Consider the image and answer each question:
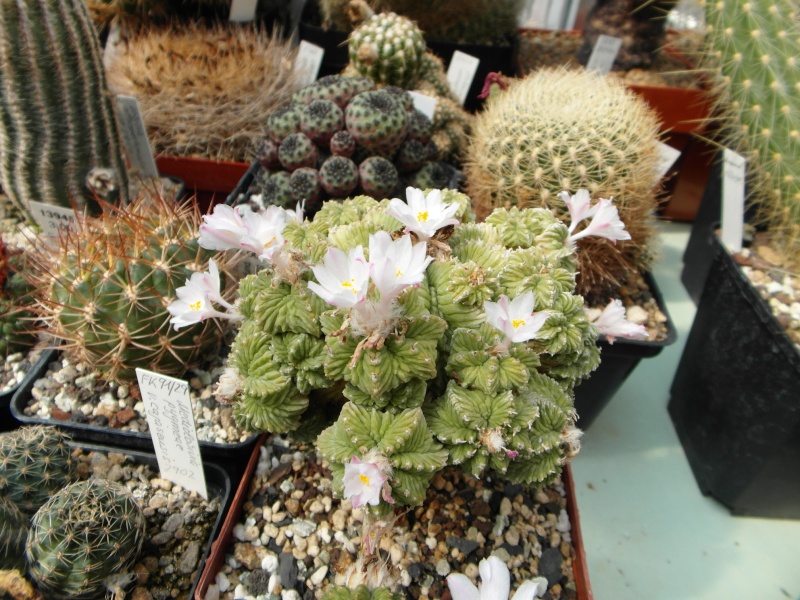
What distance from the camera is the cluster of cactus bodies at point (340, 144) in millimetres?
1365

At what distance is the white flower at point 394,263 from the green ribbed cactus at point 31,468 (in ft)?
2.21

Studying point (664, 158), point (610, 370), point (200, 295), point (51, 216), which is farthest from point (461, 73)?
point (200, 295)

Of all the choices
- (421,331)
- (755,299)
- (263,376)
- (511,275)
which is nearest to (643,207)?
(755,299)

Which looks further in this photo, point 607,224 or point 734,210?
point 734,210

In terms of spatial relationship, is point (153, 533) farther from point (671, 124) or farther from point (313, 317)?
point (671, 124)

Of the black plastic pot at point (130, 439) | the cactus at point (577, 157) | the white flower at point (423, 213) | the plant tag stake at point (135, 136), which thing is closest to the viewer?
the white flower at point (423, 213)

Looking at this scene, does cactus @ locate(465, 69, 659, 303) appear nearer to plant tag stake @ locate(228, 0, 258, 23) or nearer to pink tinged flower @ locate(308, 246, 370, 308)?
pink tinged flower @ locate(308, 246, 370, 308)

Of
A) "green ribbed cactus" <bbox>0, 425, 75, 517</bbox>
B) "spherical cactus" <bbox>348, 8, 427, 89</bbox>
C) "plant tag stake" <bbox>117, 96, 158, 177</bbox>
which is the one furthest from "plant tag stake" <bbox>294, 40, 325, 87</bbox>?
"green ribbed cactus" <bbox>0, 425, 75, 517</bbox>

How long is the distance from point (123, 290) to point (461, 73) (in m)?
1.34

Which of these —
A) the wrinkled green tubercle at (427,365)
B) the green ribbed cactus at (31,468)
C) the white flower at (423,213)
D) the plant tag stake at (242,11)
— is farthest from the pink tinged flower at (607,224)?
the plant tag stake at (242,11)

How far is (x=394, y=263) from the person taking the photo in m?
0.63

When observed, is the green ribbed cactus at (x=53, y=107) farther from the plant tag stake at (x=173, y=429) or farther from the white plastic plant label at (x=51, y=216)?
the plant tag stake at (x=173, y=429)

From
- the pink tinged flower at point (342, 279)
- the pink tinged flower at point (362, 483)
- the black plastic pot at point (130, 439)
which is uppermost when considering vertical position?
the pink tinged flower at point (342, 279)

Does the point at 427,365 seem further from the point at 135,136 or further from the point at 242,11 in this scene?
the point at 242,11
